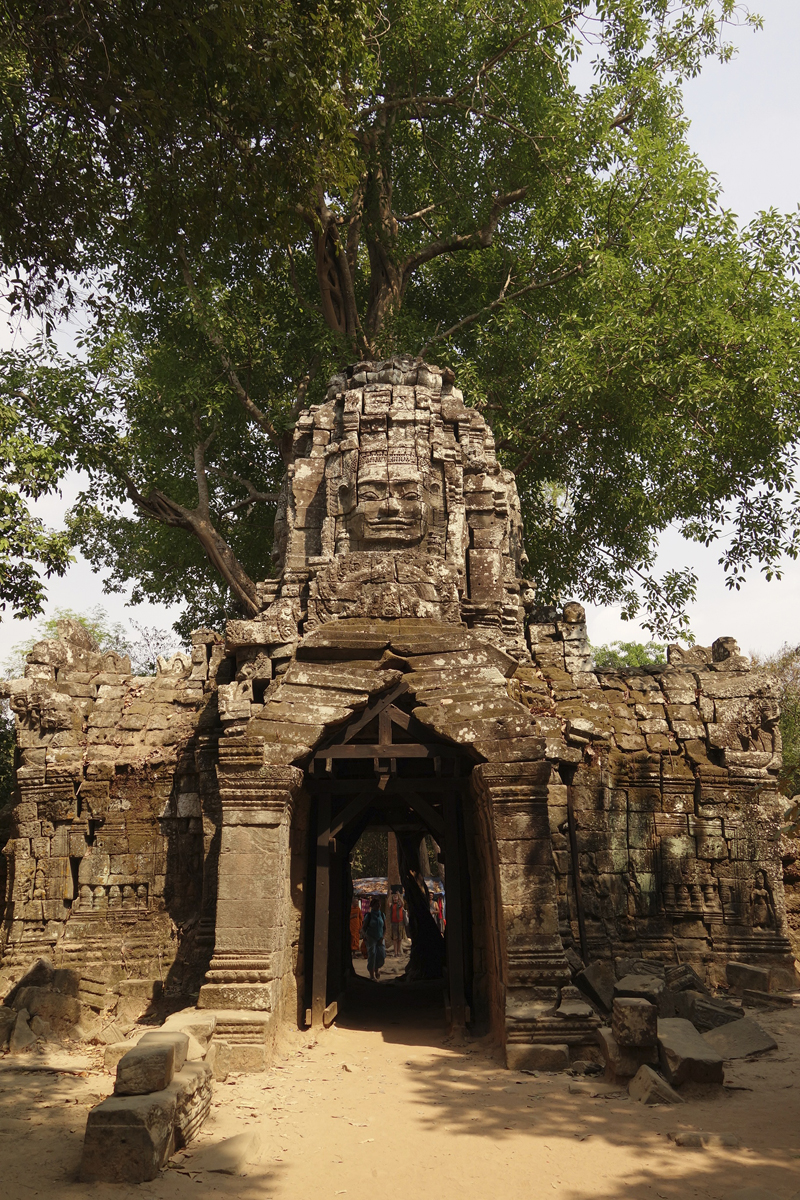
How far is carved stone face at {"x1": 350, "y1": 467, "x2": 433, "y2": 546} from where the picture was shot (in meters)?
11.4

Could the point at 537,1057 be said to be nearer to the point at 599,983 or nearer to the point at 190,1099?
the point at 599,983

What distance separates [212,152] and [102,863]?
7.94 m

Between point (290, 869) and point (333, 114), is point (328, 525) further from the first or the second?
point (333, 114)

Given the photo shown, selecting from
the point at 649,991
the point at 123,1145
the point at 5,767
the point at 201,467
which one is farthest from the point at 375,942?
the point at 123,1145

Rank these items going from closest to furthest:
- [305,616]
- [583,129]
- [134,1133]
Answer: [134,1133] → [305,616] → [583,129]

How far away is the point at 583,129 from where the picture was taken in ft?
58.2

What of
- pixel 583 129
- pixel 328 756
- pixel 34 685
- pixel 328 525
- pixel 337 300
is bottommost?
pixel 328 756

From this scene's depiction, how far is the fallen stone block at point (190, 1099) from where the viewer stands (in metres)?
5.72

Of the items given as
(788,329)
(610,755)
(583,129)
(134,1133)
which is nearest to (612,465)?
(788,329)

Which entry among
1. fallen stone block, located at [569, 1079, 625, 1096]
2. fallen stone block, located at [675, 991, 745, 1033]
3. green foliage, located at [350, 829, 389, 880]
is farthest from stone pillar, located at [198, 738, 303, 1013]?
green foliage, located at [350, 829, 389, 880]

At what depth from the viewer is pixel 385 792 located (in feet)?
32.1

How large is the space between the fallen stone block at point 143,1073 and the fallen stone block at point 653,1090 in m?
3.17

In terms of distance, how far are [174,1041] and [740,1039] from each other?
4516mm

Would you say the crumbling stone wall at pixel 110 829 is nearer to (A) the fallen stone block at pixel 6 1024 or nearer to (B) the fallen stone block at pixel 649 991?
(A) the fallen stone block at pixel 6 1024
